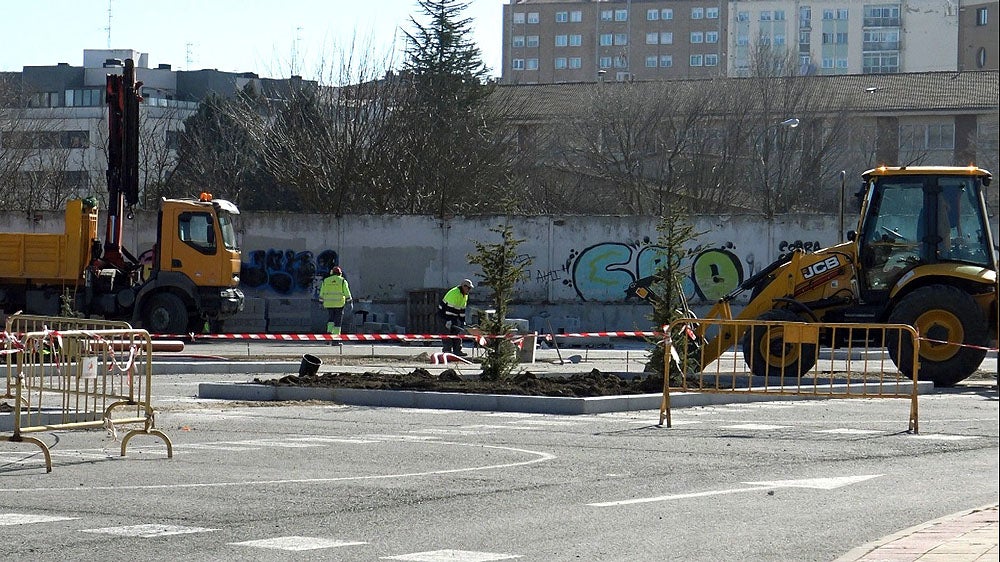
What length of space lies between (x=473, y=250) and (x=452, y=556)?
31.0 metres

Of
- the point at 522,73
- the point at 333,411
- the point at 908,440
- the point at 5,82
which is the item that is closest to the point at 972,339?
the point at 908,440

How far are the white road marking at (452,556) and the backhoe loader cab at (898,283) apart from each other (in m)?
11.9

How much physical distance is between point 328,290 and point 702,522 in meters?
24.1

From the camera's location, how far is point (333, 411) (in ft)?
51.5

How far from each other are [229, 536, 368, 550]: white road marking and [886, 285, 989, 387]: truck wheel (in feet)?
41.6

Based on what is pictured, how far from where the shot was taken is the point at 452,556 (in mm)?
7184

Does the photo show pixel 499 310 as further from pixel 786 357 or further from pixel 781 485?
pixel 781 485

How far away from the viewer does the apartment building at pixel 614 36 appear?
156125mm

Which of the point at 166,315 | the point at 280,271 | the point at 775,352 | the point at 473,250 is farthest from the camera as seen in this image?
the point at 473,250

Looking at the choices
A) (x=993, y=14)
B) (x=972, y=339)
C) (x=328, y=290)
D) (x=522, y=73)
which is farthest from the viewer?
(x=522, y=73)

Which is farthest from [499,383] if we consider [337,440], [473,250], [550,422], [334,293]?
[473,250]

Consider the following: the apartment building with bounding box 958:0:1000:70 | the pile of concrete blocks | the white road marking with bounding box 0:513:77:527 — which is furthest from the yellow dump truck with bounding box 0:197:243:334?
the apartment building with bounding box 958:0:1000:70

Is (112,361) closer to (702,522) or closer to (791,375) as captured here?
(702,522)

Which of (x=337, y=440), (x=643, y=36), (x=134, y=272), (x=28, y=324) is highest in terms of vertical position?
(x=643, y=36)
